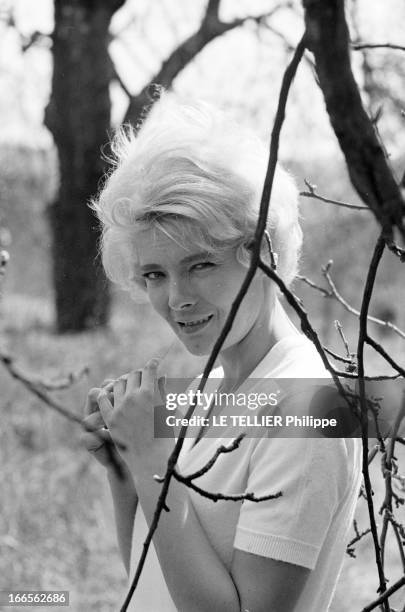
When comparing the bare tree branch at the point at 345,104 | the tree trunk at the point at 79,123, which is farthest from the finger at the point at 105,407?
the tree trunk at the point at 79,123

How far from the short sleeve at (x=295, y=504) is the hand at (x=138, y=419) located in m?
0.10

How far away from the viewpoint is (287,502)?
0.72m

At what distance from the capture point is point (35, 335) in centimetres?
437

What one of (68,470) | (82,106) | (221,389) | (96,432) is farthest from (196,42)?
(96,432)

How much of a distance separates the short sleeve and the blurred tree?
9.92ft

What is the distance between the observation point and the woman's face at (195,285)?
838 millimetres

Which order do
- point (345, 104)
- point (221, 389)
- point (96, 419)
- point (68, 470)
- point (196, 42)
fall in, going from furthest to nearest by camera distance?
1. point (196, 42)
2. point (68, 470)
3. point (221, 389)
4. point (96, 419)
5. point (345, 104)

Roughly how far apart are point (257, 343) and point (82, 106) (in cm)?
326

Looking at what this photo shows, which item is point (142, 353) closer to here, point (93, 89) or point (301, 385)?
point (93, 89)

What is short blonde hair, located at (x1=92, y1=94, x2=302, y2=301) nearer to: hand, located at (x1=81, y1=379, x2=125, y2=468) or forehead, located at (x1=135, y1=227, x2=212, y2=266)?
forehead, located at (x1=135, y1=227, x2=212, y2=266)

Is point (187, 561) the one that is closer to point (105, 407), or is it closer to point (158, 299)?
point (105, 407)

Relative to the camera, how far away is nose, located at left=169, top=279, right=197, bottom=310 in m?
0.84

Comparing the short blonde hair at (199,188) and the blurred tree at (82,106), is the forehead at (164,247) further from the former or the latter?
the blurred tree at (82,106)

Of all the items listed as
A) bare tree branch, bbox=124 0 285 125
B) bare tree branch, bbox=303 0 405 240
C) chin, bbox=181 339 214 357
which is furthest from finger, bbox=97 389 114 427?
bare tree branch, bbox=124 0 285 125
